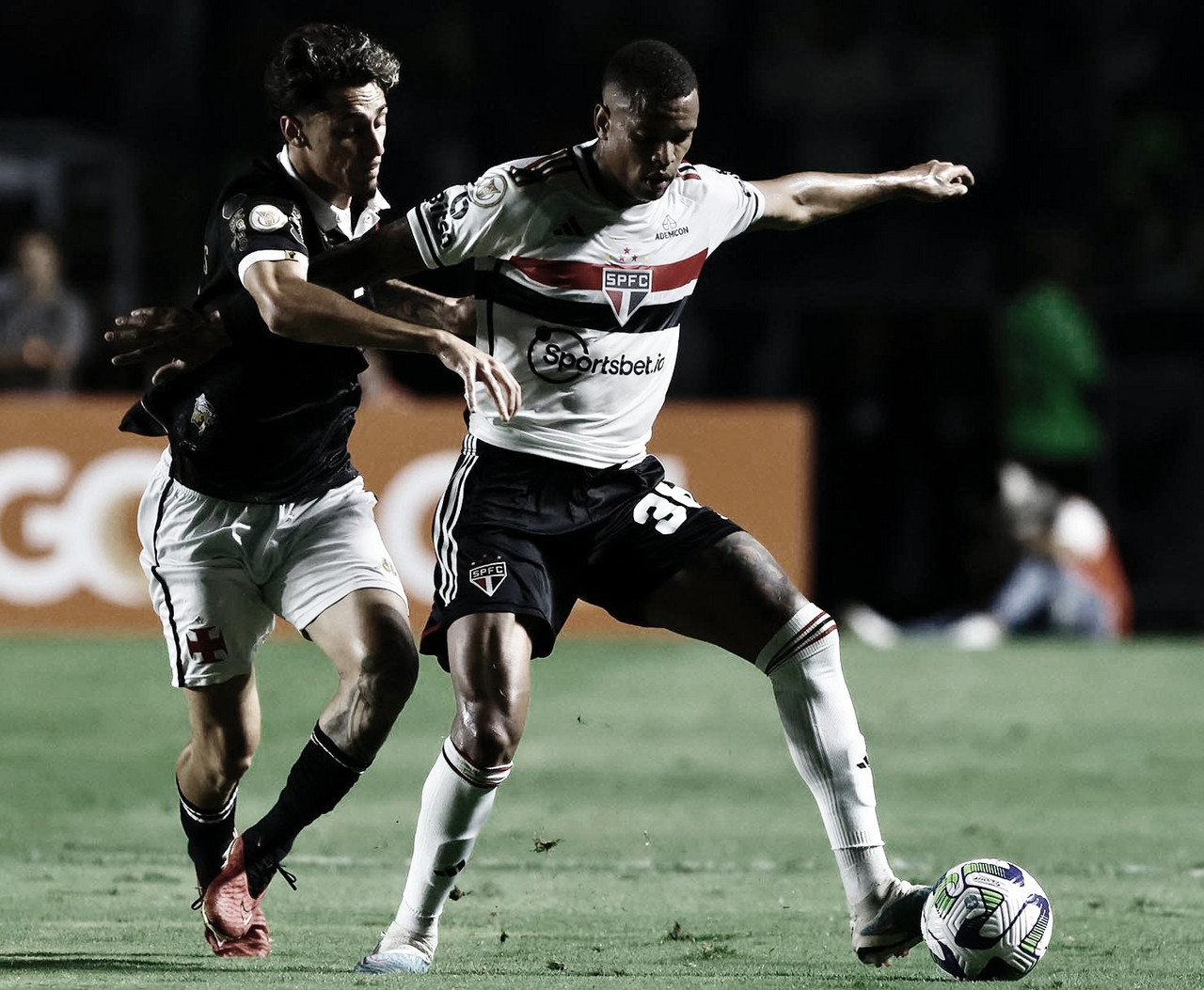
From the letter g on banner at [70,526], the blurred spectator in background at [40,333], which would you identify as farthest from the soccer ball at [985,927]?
the blurred spectator in background at [40,333]

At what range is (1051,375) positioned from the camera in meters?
15.4

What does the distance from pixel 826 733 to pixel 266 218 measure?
6.43 feet

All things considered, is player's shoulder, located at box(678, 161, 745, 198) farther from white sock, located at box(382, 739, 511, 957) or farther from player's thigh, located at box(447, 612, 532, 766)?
white sock, located at box(382, 739, 511, 957)

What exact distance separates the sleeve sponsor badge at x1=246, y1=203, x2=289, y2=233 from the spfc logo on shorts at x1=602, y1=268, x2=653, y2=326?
84 centimetres

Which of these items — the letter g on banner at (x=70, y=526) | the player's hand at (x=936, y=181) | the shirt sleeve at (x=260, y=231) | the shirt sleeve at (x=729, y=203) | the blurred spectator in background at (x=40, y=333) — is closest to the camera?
the shirt sleeve at (x=260, y=231)

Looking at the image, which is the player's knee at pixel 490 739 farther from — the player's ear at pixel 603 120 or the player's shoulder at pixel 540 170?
the player's ear at pixel 603 120

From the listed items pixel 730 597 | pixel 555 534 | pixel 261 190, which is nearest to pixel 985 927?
pixel 730 597

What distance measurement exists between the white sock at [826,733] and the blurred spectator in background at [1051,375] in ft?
31.0

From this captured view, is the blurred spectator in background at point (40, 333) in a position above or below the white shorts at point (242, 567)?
below

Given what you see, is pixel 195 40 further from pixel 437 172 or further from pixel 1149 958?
pixel 1149 958

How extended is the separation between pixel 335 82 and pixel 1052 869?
142 inches

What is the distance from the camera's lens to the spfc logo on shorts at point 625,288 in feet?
19.9

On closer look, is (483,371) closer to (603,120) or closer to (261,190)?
(603,120)

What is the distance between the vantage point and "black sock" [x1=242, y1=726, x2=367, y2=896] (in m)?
6.27
